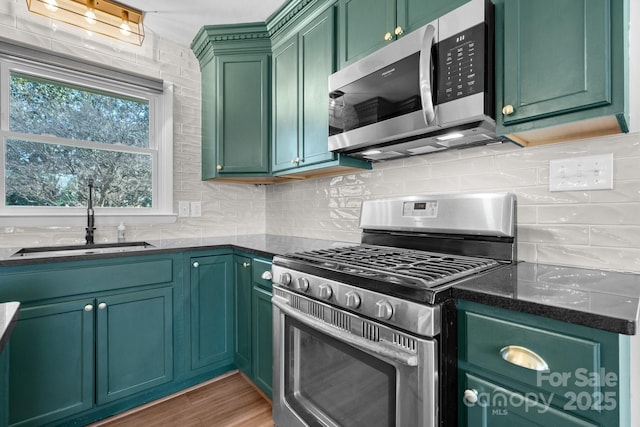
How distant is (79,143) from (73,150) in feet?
0.22

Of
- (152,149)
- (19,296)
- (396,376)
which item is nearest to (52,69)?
(152,149)

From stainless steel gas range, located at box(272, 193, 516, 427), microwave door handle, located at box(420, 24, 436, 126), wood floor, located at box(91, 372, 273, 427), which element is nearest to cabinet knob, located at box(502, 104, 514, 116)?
microwave door handle, located at box(420, 24, 436, 126)

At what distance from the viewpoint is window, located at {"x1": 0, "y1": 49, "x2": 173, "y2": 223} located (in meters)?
1.97

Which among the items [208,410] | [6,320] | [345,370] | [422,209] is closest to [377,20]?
[422,209]

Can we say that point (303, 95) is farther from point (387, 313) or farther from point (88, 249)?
point (88, 249)

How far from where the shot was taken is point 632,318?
62cm

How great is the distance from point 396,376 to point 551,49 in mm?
1145

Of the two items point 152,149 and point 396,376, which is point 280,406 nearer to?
point 396,376

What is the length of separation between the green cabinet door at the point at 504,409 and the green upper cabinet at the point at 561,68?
32.0 inches

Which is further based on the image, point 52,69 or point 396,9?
point 52,69

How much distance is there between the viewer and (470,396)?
2.83 feet

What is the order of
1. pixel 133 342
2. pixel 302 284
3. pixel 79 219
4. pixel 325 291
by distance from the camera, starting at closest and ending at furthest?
1. pixel 325 291
2. pixel 302 284
3. pixel 133 342
4. pixel 79 219

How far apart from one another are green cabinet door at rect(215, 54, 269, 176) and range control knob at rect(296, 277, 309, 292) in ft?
3.97

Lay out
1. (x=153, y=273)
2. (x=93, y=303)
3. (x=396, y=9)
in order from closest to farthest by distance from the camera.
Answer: (x=396, y=9)
(x=93, y=303)
(x=153, y=273)
